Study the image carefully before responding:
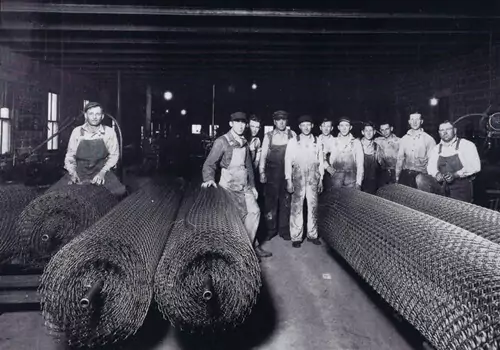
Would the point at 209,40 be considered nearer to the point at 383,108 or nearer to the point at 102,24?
the point at 102,24

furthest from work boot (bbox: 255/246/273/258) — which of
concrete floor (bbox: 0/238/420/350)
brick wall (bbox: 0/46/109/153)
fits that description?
brick wall (bbox: 0/46/109/153)

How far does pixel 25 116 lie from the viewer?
28.4 feet

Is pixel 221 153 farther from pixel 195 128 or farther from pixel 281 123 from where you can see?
pixel 195 128

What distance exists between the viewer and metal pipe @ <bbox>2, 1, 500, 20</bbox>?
17.2 feet

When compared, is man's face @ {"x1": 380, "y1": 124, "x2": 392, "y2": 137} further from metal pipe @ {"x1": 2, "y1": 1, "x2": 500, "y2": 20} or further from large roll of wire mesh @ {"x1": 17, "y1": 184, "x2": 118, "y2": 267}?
large roll of wire mesh @ {"x1": 17, "y1": 184, "x2": 118, "y2": 267}

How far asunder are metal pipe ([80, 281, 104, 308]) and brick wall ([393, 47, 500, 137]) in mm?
7175

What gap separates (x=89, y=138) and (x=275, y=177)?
2.72m

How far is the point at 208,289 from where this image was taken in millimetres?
2424

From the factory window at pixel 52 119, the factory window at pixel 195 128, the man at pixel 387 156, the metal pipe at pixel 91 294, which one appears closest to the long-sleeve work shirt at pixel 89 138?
the metal pipe at pixel 91 294

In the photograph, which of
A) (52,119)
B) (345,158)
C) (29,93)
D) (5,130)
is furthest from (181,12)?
(52,119)

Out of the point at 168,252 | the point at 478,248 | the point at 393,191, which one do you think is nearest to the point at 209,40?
the point at 393,191

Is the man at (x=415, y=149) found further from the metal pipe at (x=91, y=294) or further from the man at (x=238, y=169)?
the metal pipe at (x=91, y=294)

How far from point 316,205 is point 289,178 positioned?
0.55 meters

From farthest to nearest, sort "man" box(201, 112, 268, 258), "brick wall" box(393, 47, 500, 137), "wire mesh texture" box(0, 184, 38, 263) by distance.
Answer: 1. "brick wall" box(393, 47, 500, 137)
2. "man" box(201, 112, 268, 258)
3. "wire mesh texture" box(0, 184, 38, 263)
